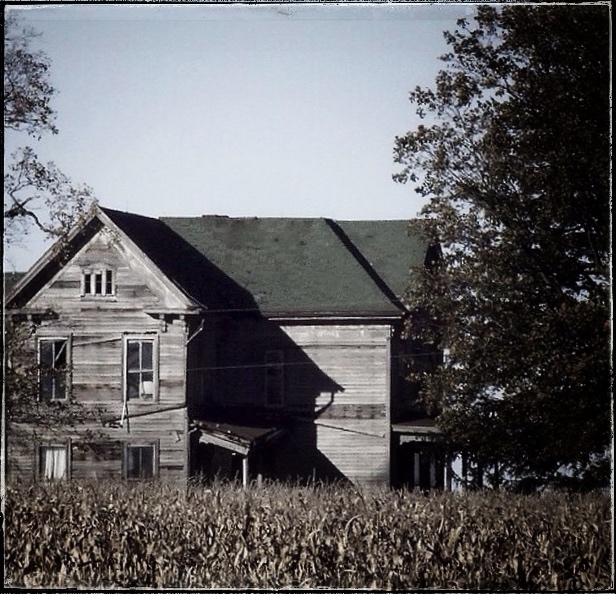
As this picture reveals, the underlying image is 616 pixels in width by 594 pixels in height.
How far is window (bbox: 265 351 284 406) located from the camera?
11625 mm

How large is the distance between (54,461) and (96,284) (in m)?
1.87

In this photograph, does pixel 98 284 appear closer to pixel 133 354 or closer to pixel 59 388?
pixel 133 354

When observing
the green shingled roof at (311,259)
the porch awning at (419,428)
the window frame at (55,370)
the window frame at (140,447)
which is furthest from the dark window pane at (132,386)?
the porch awning at (419,428)

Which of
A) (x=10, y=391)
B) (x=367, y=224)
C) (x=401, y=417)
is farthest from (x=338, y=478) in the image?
(x=10, y=391)

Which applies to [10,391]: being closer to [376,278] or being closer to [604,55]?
[376,278]

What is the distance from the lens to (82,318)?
11820 mm

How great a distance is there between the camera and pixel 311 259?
1320 cm

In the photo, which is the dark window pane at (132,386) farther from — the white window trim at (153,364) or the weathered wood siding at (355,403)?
the weathered wood siding at (355,403)

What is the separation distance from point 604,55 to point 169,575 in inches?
260

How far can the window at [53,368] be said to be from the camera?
37.8 ft

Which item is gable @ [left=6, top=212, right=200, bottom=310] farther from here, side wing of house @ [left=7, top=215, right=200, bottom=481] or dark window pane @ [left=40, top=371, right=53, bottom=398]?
dark window pane @ [left=40, top=371, right=53, bottom=398]

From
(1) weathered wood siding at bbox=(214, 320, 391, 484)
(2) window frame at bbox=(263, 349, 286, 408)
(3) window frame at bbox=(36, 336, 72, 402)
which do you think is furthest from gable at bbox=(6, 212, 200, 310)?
(2) window frame at bbox=(263, 349, 286, 408)

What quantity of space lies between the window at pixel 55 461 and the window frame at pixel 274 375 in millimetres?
2142

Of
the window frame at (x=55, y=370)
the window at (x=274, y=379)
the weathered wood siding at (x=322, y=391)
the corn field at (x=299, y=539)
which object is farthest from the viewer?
the weathered wood siding at (x=322, y=391)
